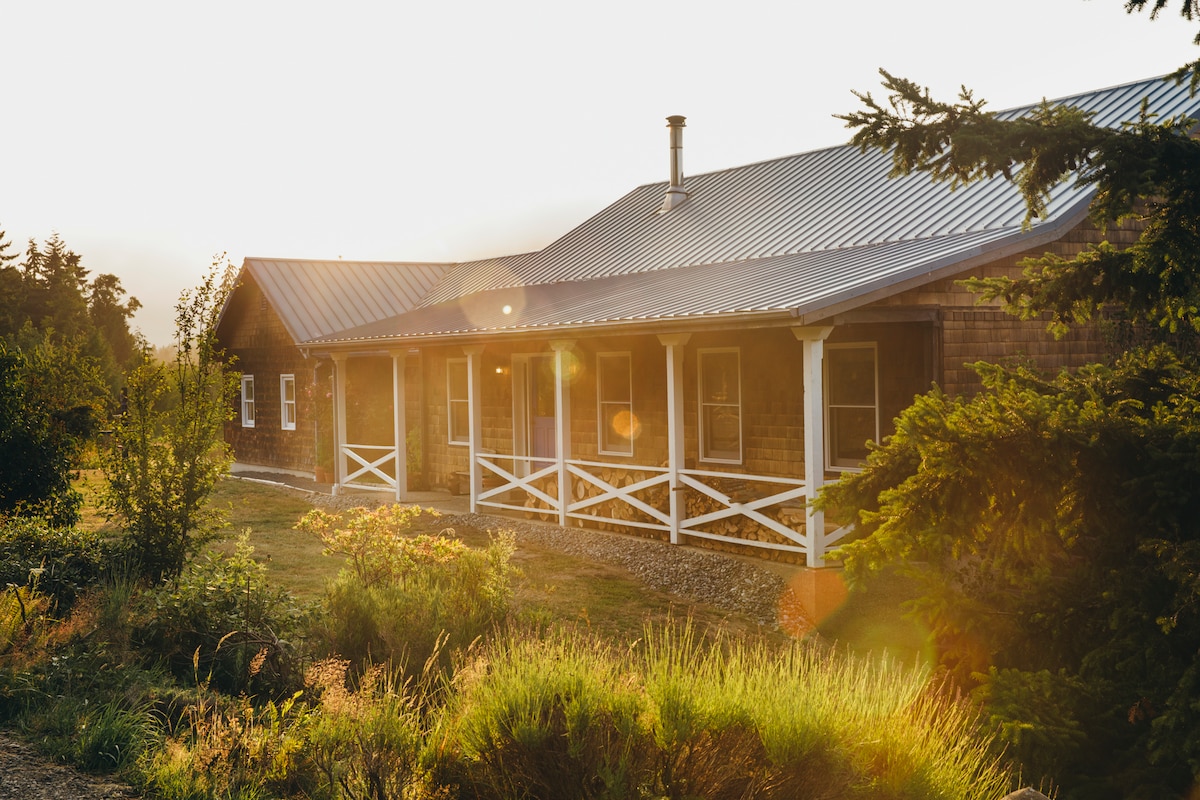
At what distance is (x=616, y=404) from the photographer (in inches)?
678

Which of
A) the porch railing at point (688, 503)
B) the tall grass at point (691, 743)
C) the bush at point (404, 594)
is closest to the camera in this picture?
the tall grass at point (691, 743)

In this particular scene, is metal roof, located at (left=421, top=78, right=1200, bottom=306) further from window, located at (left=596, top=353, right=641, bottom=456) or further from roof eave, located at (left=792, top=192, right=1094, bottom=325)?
window, located at (left=596, top=353, right=641, bottom=456)

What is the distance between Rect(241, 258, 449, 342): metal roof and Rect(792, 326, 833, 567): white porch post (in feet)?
51.4

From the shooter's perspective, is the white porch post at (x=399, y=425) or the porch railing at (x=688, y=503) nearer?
the porch railing at (x=688, y=503)

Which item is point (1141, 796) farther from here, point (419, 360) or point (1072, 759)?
point (419, 360)

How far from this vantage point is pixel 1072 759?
A: 572 cm

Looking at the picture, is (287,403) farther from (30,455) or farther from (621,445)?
(30,455)

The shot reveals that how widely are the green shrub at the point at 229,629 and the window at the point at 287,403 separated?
17.8 m

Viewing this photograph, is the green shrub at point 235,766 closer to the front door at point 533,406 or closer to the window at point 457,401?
the front door at point 533,406

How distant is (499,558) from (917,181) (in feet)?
32.0

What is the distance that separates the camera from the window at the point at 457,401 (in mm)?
20703

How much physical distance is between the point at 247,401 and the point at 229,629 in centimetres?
2121

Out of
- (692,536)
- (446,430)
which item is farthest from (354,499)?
(692,536)

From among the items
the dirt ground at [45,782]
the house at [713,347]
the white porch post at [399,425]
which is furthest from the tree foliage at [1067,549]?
the white porch post at [399,425]
